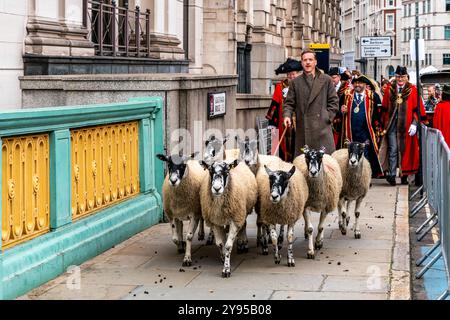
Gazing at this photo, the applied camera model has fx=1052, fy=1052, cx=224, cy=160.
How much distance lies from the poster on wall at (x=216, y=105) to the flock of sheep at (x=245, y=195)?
7.86ft

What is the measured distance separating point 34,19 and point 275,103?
4225 millimetres

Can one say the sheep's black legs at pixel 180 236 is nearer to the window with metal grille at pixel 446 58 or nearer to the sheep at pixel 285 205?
the sheep at pixel 285 205

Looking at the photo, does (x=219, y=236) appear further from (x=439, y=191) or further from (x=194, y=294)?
(x=439, y=191)

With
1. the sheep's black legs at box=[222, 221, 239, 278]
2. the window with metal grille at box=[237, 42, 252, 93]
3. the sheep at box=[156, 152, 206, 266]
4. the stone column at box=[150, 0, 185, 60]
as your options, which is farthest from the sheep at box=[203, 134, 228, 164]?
the window with metal grille at box=[237, 42, 252, 93]

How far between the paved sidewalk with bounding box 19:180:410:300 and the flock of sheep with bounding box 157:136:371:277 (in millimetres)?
203

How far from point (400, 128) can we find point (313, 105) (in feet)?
21.4

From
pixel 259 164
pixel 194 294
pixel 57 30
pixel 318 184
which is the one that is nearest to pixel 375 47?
pixel 57 30

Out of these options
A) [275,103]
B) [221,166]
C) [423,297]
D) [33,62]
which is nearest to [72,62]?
[33,62]

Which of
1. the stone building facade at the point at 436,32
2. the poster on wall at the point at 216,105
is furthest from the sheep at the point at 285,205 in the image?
the stone building facade at the point at 436,32

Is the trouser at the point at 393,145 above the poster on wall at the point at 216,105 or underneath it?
underneath

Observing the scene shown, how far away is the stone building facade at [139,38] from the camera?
46.8 feet

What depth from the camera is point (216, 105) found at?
14.6 meters

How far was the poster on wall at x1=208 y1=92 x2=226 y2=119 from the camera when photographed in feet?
46.7

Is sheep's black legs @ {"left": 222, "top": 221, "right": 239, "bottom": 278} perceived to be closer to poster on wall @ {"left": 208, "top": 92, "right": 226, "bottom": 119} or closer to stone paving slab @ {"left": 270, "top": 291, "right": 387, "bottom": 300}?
stone paving slab @ {"left": 270, "top": 291, "right": 387, "bottom": 300}
